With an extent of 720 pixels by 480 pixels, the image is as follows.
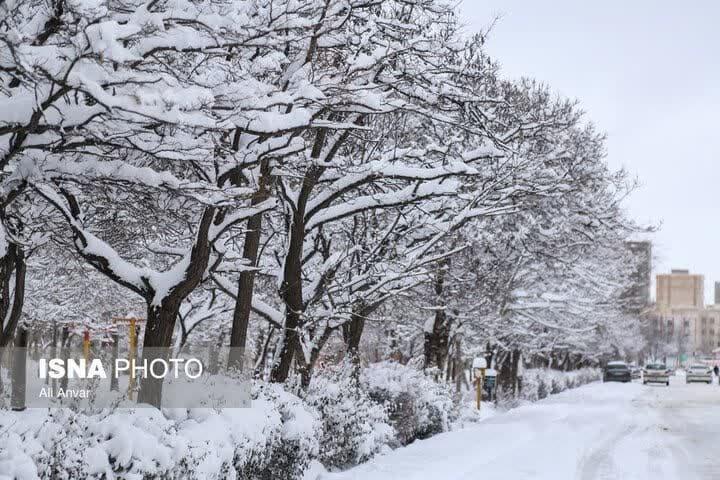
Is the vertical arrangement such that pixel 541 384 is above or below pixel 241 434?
below

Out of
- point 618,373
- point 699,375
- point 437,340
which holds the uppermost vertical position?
point 437,340

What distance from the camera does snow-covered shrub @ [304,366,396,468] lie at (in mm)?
11492

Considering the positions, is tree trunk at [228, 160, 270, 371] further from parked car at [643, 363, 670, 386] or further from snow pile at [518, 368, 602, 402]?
parked car at [643, 363, 670, 386]

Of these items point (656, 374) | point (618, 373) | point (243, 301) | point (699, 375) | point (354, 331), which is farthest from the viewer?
point (699, 375)

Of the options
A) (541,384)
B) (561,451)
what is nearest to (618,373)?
(541,384)

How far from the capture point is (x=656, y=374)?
56.5 meters

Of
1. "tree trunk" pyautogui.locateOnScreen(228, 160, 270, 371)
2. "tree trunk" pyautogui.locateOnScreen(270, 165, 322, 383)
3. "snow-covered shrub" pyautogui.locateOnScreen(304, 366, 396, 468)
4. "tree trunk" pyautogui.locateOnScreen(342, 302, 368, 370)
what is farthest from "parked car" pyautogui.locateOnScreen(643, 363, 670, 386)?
"tree trunk" pyautogui.locateOnScreen(228, 160, 270, 371)

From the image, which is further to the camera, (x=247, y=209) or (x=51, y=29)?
(x=247, y=209)

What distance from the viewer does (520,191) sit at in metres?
14.5

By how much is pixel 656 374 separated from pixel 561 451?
45211 millimetres

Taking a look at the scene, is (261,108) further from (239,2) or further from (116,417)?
(116,417)

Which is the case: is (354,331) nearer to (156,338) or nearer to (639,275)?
(156,338)

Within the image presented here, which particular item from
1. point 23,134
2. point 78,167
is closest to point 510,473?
point 78,167

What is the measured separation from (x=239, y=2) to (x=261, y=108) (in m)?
0.99
